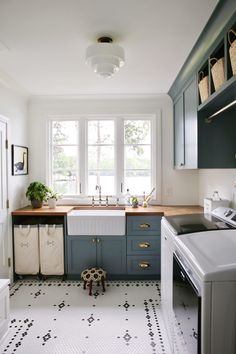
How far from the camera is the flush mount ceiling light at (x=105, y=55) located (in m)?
1.89

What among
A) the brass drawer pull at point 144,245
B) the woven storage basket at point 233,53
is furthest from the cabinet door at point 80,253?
the woven storage basket at point 233,53

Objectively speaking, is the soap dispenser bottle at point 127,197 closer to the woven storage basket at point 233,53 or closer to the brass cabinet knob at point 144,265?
the brass cabinet knob at point 144,265

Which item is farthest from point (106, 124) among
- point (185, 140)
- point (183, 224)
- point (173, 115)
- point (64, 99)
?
point (183, 224)

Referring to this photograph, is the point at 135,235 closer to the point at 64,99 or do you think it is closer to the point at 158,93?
the point at 158,93

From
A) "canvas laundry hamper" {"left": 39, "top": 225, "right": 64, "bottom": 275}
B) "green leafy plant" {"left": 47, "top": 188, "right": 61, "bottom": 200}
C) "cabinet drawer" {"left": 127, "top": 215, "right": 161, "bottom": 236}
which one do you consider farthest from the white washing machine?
"green leafy plant" {"left": 47, "top": 188, "right": 61, "bottom": 200}

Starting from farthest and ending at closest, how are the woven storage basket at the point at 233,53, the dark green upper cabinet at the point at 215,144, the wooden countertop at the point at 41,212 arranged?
the wooden countertop at the point at 41,212, the dark green upper cabinet at the point at 215,144, the woven storage basket at the point at 233,53

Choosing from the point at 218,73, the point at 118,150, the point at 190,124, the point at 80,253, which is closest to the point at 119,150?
the point at 118,150

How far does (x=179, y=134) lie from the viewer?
10.1 ft

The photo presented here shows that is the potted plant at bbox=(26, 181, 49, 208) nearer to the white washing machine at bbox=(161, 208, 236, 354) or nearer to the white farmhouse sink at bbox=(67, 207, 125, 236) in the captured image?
the white farmhouse sink at bbox=(67, 207, 125, 236)

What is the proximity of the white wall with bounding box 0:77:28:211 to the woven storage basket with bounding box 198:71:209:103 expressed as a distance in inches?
84.7

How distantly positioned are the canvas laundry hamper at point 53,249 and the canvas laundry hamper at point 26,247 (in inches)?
3.6

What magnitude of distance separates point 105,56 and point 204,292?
173 centimetres

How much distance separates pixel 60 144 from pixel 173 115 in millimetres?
1694

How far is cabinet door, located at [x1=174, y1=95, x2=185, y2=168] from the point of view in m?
2.90
